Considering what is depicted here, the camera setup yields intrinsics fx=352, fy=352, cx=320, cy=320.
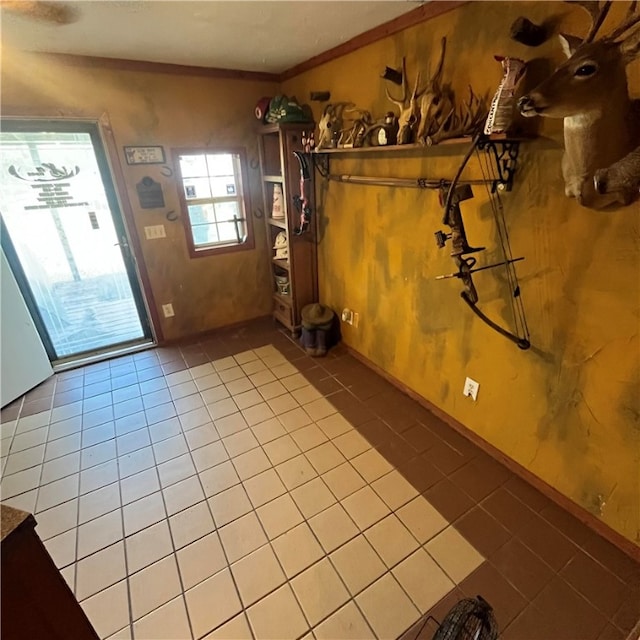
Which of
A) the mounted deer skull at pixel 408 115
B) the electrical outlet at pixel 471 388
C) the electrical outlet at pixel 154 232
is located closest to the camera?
the mounted deer skull at pixel 408 115

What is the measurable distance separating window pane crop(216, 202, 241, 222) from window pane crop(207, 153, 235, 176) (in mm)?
263

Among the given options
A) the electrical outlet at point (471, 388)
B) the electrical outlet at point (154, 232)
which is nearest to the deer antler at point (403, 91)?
the electrical outlet at point (471, 388)

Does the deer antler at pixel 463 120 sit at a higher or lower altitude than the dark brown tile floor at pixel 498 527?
higher

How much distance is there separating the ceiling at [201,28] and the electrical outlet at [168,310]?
6.14ft

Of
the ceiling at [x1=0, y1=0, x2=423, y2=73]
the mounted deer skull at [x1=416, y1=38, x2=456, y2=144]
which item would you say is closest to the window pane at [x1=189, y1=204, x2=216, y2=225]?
the ceiling at [x1=0, y1=0, x2=423, y2=73]

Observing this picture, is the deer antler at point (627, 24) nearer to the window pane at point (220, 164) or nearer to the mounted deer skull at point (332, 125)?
the mounted deer skull at point (332, 125)

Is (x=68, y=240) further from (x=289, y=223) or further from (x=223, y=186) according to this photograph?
(x=289, y=223)

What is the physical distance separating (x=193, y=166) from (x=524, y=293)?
277 cm

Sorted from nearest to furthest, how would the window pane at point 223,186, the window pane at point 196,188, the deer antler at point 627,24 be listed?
the deer antler at point 627,24, the window pane at point 196,188, the window pane at point 223,186

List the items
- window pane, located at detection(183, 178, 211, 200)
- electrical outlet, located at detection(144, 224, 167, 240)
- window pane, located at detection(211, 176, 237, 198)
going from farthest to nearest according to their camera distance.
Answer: window pane, located at detection(211, 176, 237, 198)
window pane, located at detection(183, 178, 211, 200)
electrical outlet, located at detection(144, 224, 167, 240)

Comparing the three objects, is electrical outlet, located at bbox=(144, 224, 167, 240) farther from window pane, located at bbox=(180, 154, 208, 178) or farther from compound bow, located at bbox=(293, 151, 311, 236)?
compound bow, located at bbox=(293, 151, 311, 236)

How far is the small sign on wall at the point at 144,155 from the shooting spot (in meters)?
2.73

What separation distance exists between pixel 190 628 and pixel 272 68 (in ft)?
11.6

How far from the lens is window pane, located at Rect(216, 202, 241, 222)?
329 cm
